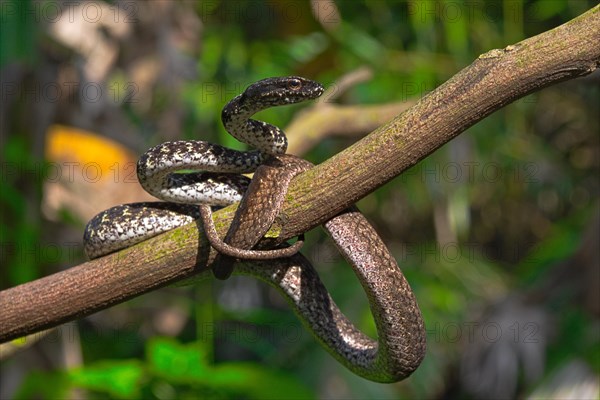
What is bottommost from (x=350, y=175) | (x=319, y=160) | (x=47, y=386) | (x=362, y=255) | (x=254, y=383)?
(x=47, y=386)

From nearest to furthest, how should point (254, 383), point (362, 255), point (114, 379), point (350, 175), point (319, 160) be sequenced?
point (350, 175) → point (362, 255) → point (114, 379) → point (254, 383) → point (319, 160)

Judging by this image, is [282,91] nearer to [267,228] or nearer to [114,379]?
[267,228]

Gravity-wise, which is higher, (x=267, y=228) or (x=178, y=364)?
(x=267, y=228)

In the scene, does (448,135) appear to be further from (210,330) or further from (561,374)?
(561,374)

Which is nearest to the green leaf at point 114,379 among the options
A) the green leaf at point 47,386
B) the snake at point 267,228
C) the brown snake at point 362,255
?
the green leaf at point 47,386

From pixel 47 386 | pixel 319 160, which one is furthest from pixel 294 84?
pixel 319 160

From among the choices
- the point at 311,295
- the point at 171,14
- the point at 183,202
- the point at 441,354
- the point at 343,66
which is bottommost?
the point at 441,354

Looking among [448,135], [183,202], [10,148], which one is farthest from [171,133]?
[448,135]
